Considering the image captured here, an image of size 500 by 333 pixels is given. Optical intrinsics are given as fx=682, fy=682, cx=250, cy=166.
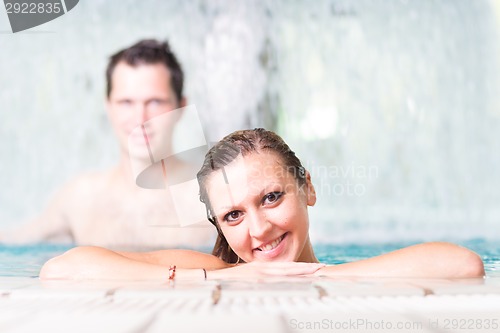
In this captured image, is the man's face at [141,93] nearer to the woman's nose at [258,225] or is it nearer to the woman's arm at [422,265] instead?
the woman's nose at [258,225]

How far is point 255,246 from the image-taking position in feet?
6.98

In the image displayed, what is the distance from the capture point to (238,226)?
213cm

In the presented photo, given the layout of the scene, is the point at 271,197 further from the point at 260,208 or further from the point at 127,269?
the point at 127,269

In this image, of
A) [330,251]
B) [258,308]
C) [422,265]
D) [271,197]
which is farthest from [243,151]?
[330,251]

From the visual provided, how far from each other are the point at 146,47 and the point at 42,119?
208cm

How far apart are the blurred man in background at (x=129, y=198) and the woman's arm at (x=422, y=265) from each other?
3587mm

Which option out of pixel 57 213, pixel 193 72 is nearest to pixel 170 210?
pixel 57 213

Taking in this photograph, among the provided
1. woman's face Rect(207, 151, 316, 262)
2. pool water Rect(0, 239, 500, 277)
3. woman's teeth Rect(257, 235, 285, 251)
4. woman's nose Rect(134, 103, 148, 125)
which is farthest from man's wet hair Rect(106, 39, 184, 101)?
woman's teeth Rect(257, 235, 285, 251)

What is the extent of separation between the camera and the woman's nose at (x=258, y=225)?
6.72ft

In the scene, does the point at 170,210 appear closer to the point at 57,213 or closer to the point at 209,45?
the point at 57,213

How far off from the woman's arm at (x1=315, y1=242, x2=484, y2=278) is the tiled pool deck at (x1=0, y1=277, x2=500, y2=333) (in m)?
0.27

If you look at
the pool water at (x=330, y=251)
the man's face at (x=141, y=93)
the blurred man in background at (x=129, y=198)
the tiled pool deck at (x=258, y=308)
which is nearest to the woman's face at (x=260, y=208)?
the tiled pool deck at (x=258, y=308)

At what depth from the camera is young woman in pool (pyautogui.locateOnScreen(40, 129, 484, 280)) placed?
1823mm

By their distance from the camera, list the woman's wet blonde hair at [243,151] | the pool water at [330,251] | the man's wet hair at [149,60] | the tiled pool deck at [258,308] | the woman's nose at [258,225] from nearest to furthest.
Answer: the tiled pool deck at [258,308] < the woman's nose at [258,225] < the woman's wet blonde hair at [243,151] < the pool water at [330,251] < the man's wet hair at [149,60]
